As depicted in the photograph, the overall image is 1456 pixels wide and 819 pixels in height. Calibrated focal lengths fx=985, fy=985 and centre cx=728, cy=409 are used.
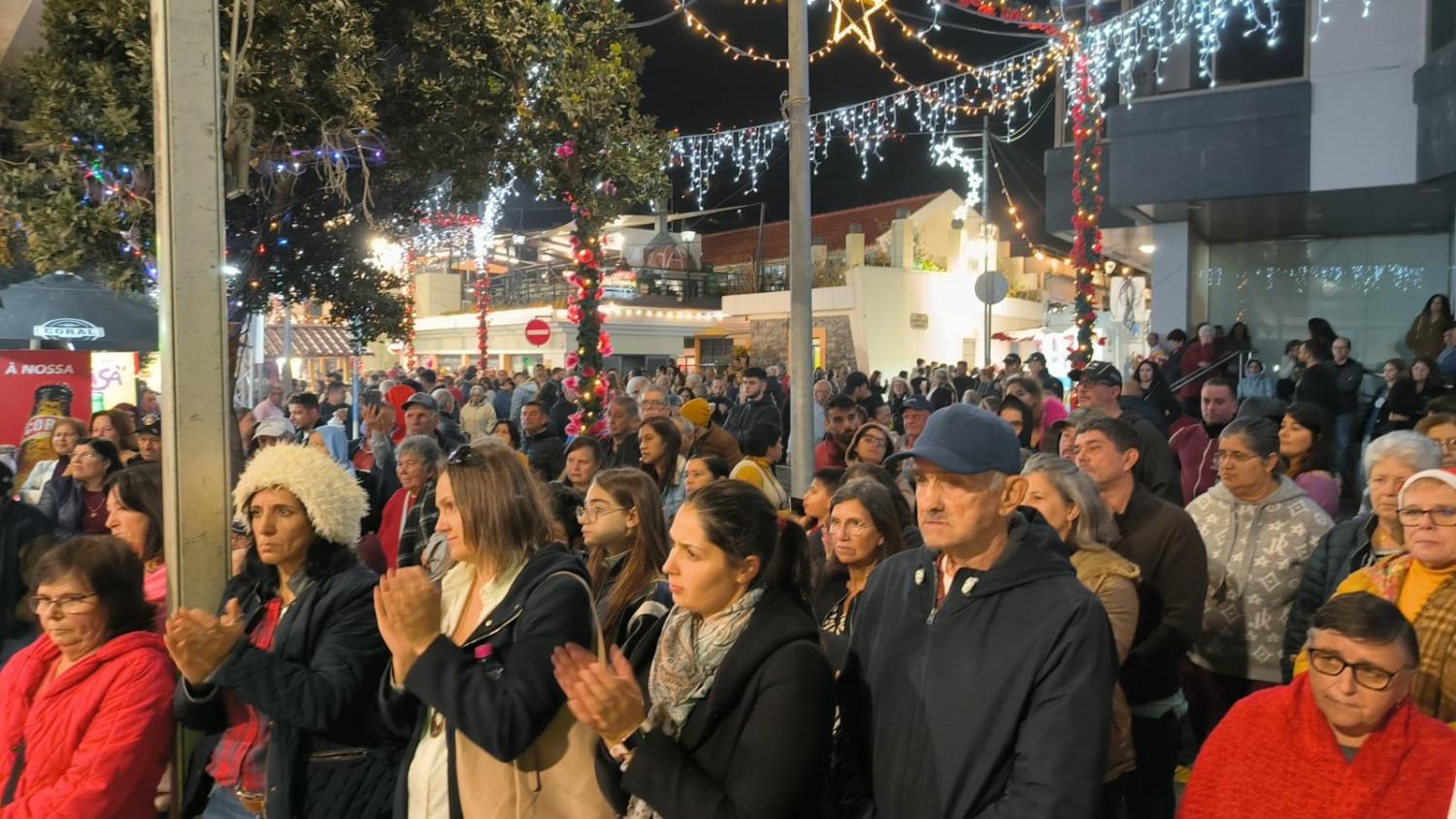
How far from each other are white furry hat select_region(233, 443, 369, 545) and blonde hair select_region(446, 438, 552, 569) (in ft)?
1.53

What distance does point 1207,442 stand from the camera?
6.90 metres

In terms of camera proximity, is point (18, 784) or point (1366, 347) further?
point (1366, 347)

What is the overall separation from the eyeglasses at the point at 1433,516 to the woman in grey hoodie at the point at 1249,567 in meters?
1.21

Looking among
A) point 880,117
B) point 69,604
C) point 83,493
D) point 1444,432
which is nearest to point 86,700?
point 69,604

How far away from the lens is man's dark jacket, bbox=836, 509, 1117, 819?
2.14m

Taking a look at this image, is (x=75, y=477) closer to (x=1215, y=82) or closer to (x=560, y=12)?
(x=560, y=12)

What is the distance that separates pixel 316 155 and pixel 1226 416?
6.16 metres

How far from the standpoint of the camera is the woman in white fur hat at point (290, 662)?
280 cm

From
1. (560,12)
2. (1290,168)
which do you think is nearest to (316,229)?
(560,12)

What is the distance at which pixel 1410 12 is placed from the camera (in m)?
11.5

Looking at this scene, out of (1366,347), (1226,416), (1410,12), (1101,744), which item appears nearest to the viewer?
(1101,744)

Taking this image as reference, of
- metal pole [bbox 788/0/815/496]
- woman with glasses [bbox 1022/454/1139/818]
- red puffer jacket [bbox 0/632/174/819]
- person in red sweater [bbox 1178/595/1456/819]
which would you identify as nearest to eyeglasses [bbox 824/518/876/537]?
woman with glasses [bbox 1022/454/1139/818]

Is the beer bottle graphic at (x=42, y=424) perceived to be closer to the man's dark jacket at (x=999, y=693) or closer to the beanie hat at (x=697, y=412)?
the beanie hat at (x=697, y=412)

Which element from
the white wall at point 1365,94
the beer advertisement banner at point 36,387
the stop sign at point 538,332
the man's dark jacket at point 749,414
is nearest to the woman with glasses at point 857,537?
the man's dark jacket at point 749,414
